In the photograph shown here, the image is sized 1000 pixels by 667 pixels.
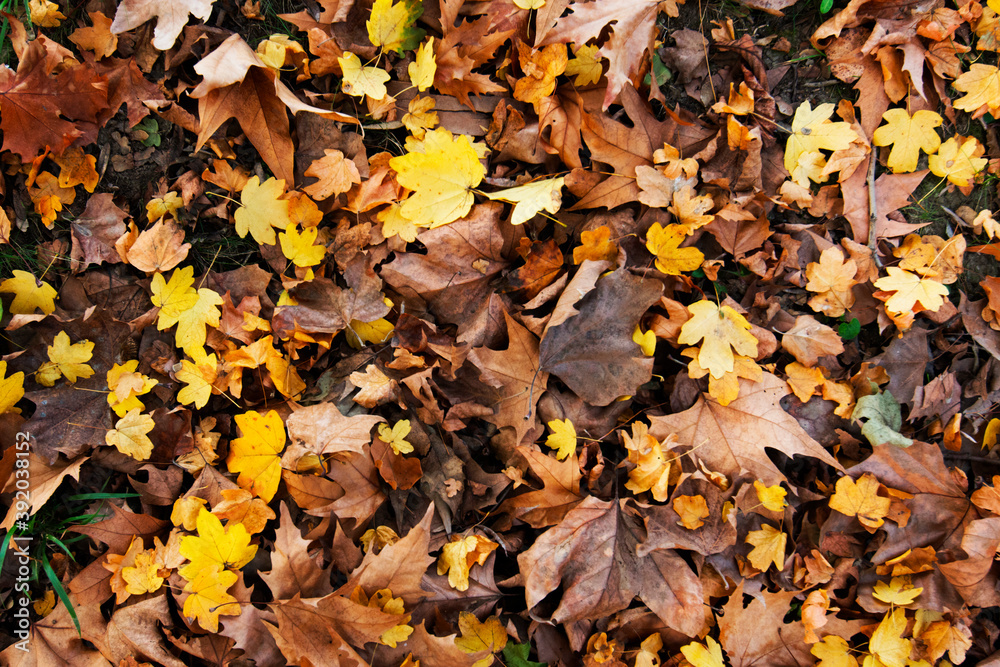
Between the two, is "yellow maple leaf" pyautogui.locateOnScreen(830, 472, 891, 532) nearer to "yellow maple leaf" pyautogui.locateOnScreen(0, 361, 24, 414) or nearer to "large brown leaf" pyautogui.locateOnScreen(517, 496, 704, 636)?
"large brown leaf" pyautogui.locateOnScreen(517, 496, 704, 636)

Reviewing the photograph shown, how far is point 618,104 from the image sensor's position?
6.46 feet

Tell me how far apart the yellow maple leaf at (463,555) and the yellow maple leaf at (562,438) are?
1.21 feet

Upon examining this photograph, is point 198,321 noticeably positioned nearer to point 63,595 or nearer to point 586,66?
point 63,595

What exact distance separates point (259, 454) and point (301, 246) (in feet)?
2.30

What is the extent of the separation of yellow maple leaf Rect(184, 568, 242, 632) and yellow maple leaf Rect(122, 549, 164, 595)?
0.14m

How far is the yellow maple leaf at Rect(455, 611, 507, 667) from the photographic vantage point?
5.92 feet

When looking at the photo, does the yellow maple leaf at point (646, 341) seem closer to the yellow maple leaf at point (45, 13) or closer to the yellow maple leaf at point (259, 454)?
the yellow maple leaf at point (259, 454)

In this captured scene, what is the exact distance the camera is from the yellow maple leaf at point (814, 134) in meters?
2.00

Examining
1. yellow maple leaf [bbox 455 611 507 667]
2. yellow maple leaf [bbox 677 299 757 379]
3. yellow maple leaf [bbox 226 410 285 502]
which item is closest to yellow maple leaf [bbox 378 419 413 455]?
yellow maple leaf [bbox 226 410 285 502]

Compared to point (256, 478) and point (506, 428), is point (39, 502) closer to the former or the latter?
point (256, 478)

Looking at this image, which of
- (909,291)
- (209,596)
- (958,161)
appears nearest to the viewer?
(209,596)

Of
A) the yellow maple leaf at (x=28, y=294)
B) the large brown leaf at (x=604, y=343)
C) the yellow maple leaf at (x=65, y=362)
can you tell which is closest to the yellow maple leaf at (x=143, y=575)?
the yellow maple leaf at (x=65, y=362)

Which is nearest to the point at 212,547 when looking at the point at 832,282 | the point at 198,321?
the point at 198,321

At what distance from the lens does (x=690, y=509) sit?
1826mm
